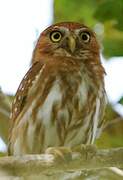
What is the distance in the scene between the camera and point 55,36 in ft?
20.9

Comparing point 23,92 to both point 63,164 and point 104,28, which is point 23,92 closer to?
point 63,164

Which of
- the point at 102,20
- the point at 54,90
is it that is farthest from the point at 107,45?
the point at 54,90

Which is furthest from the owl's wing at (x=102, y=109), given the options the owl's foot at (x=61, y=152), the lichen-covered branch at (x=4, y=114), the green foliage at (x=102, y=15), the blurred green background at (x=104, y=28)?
the lichen-covered branch at (x=4, y=114)

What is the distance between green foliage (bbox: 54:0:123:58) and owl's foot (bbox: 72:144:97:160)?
84 cm

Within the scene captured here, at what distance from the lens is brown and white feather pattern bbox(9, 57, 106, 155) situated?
18.9 feet

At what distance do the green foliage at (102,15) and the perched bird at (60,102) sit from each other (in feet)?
0.64

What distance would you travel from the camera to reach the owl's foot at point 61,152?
5.15 metres

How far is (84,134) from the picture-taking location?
19.3 ft

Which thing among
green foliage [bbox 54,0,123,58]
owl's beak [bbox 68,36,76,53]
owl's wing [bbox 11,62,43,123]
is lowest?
owl's wing [bbox 11,62,43,123]

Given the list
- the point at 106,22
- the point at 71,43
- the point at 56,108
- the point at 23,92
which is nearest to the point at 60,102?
the point at 56,108

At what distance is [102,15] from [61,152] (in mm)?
1316

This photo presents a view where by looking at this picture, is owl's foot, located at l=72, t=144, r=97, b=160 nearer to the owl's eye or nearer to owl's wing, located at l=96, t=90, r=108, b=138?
owl's wing, located at l=96, t=90, r=108, b=138

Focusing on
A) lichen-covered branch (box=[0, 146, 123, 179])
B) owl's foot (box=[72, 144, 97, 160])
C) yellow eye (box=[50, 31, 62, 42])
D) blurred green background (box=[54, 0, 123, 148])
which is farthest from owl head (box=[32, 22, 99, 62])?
lichen-covered branch (box=[0, 146, 123, 179])

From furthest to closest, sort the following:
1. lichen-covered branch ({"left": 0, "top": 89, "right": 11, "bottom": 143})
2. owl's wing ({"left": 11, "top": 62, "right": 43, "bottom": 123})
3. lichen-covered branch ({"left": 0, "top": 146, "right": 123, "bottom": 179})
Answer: lichen-covered branch ({"left": 0, "top": 89, "right": 11, "bottom": 143}), owl's wing ({"left": 11, "top": 62, "right": 43, "bottom": 123}), lichen-covered branch ({"left": 0, "top": 146, "right": 123, "bottom": 179})
